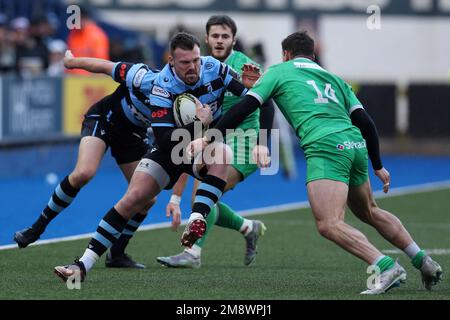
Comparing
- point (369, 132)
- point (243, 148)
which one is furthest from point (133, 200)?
point (243, 148)

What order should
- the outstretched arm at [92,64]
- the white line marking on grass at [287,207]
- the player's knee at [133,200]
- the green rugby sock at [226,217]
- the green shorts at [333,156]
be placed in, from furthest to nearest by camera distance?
1. the white line marking on grass at [287,207]
2. the green rugby sock at [226,217]
3. the outstretched arm at [92,64]
4. the player's knee at [133,200]
5. the green shorts at [333,156]

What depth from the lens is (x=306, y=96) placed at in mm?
8586

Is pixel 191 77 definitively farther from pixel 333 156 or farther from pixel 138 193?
pixel 333 156

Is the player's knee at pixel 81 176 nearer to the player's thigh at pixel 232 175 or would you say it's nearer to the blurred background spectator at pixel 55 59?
the player's thigh at pixel 232 175

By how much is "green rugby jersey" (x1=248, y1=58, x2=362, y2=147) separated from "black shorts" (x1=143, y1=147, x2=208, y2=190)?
89 centimetres

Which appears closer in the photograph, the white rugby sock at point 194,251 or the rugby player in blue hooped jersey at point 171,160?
the rugby player in blue hooped jersey at point 171,160

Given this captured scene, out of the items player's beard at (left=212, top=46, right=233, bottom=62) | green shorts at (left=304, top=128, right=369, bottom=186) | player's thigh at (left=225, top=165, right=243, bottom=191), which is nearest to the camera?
green shorts at (left=304, top=128, right=369, bottom=186)

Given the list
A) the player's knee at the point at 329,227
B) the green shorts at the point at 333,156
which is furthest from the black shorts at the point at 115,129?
the player's knee at the point at 329,227

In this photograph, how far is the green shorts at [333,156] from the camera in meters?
8.44

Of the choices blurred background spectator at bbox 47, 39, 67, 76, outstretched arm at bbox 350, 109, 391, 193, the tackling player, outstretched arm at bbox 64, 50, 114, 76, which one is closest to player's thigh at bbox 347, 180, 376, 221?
the tackling player

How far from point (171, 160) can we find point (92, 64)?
1.21 meters

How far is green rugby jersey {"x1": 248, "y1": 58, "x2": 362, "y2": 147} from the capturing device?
8555mm

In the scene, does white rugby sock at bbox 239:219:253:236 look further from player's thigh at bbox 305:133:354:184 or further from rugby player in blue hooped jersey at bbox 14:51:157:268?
player's thigh at bbox 305:133:354:184
